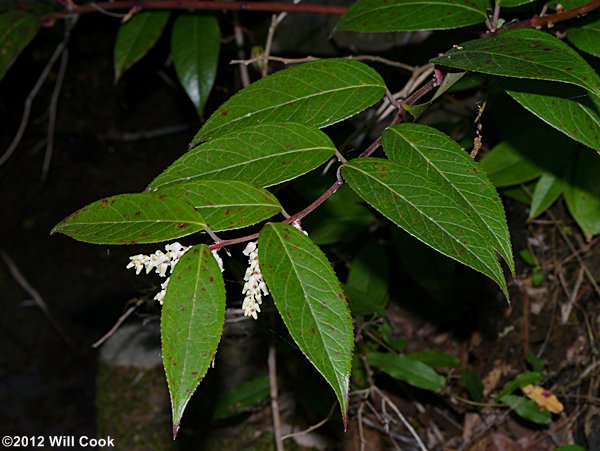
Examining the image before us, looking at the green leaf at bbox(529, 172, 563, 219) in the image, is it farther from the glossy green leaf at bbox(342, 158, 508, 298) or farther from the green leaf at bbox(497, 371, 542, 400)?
the glossy green leaf at bbox(342, 158, 508, 298)

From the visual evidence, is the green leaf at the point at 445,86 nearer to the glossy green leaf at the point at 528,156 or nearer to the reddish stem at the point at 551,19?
the reddish stem at the point at 551,19

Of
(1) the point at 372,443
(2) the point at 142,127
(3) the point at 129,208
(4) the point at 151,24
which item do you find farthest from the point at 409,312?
(2) the point at 142,127

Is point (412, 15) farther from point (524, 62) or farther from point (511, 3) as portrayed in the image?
point (524, 62)

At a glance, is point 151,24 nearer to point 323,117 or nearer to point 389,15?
point 389,15

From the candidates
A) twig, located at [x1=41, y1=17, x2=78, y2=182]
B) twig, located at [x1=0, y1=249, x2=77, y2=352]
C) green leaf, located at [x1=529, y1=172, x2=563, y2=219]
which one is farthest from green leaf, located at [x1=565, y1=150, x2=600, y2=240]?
twig, located at [x1=0, y1=249, x2=77, y2=352]

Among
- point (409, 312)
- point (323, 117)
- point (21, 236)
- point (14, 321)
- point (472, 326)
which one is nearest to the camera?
point (323, 117)
